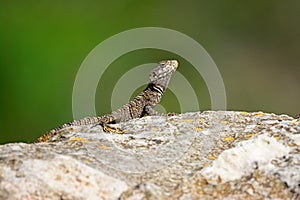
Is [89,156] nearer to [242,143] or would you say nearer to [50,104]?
[242,143]

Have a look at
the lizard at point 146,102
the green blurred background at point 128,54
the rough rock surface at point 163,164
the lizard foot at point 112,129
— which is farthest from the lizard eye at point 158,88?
the green blurred background at point 128,54

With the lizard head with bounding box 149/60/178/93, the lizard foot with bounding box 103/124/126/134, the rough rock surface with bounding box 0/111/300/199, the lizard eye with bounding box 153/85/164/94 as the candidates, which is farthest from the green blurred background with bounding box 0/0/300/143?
the rough rock surface with bounding box 0/111/300/199

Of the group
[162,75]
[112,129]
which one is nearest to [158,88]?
[162,75]

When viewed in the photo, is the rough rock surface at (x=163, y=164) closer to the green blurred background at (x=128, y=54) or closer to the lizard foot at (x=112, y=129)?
the lizard foot at (x=112, y=129)

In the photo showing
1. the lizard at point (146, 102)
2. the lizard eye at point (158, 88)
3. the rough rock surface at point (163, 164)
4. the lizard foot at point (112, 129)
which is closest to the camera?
the rough rock surface at point (163, 164)

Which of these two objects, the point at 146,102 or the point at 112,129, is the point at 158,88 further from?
the point at 112,129

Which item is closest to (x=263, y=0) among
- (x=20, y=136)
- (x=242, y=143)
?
(x=20, y=136)

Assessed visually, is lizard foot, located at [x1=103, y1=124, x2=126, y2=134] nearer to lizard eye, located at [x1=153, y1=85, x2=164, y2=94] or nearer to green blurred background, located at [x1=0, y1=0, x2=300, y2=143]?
lizard eye, located at [x1=153, y1=85, x2=164, y2=94]
